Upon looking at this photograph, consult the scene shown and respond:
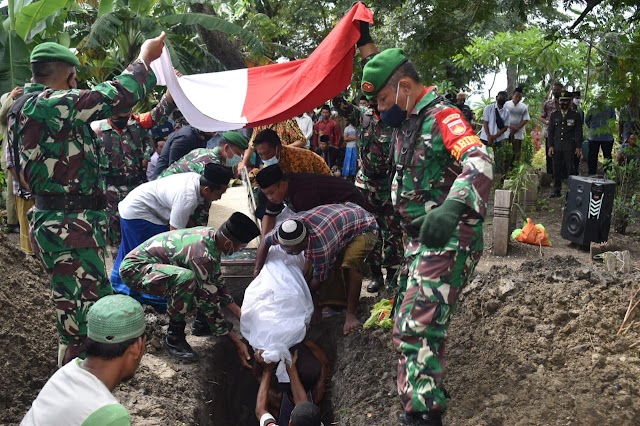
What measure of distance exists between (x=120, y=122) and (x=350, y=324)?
3263 mm

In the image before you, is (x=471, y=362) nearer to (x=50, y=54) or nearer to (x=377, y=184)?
(x=377, y=184)

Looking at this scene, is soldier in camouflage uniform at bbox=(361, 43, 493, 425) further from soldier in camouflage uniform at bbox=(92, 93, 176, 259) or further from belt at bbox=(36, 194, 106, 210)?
soldier in camouflage uniform at bbox=(92, 93, 176, 259)

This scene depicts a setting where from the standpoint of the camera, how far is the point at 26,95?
3672 mm

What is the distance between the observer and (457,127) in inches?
126

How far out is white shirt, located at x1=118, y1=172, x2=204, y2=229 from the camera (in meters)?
5.33

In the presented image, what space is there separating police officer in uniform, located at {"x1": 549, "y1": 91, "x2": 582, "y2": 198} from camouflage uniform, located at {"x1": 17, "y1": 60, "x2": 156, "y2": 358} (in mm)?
8812

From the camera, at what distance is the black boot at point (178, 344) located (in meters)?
4.88

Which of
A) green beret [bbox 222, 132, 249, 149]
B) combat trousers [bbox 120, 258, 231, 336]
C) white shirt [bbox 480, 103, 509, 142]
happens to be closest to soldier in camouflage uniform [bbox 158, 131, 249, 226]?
green beret [bbox 222, 132, 249, 149]

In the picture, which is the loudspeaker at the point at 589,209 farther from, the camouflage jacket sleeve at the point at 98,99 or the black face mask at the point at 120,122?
the camouflage jacket sleeve at the point at 98,99

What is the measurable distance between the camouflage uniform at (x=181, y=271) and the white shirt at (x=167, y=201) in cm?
35

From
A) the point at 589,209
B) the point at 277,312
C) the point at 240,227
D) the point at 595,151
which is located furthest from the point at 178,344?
the point at 595,151

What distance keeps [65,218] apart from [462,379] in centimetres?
249

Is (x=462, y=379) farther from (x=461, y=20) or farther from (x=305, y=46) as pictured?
(x=305, y=46)

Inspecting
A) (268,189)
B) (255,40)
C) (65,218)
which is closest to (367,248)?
(268,189)
